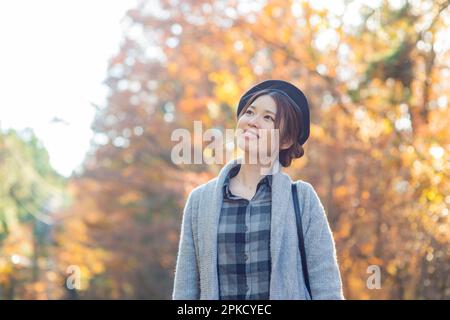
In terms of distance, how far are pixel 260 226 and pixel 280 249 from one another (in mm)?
129

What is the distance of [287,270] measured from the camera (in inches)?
97.2

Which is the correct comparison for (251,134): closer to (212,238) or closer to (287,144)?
(287,144)

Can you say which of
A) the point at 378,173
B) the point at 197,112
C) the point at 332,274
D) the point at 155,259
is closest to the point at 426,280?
the point at 378,173

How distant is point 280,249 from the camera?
2.48 m

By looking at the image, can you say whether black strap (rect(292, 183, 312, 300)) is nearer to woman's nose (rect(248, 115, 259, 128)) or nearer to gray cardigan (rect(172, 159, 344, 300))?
gray cardigan (rect(172, 159, 344, 300))

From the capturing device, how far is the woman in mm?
2492

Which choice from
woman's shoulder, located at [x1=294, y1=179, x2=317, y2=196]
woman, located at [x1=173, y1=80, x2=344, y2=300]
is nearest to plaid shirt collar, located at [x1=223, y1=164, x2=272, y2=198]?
woman, located at [x1=173, y1=80, x2=344, y2=300]

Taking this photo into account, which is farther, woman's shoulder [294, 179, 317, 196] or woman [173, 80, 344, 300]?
woman's shoulder [294, 179, 317, 196]

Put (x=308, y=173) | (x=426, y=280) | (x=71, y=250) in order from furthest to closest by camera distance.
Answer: (x=71, y=250) < (x=308, y=173) < (x=426, y=280)

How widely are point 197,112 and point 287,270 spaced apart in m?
13.3

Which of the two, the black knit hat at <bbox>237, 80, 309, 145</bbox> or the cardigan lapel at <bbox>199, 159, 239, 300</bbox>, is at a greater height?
the black knit hat at <bbox>237, 80, 309, 145</bbox>

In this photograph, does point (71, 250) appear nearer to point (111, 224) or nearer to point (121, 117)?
point (111, 224)

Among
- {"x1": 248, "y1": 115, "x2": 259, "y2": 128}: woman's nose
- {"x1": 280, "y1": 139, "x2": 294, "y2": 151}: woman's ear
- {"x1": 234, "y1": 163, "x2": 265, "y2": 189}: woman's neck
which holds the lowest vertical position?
{"x1": 234, "y1": 163, "x2": 265, "y2": 189}: woman's neck

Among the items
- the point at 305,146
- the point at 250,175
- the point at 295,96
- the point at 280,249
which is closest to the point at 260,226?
the point at 280,249
